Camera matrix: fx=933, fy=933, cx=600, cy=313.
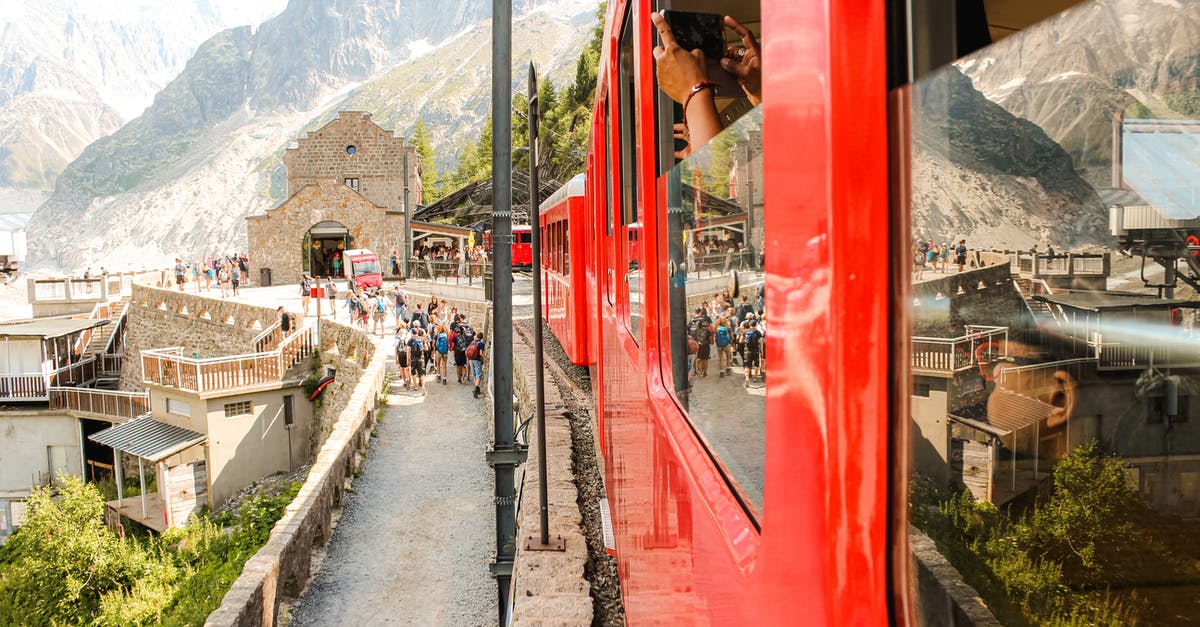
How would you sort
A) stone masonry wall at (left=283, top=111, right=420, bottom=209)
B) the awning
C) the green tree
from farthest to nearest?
the green tree → stone masonry wall at (left=283, top=111, right=420, bottom=209) → the awning

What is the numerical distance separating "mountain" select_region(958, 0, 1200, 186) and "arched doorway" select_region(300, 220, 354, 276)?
165 feet

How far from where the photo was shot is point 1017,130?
837 mm

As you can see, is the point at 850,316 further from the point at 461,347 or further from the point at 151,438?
the point at 151,438

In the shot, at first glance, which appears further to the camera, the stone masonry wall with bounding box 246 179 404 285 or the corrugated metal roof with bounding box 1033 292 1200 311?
the stone masonry wall with bounding box 246 179 404 285

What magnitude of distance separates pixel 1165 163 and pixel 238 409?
25.8m

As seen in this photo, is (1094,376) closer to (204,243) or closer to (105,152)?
(204,243)

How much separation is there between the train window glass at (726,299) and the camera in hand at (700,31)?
0.76 ft

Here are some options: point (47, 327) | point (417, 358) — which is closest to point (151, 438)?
point (417, 358)

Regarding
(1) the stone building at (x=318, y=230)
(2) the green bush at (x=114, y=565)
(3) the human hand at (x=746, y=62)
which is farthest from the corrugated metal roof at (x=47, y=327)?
(3) the human hand at (x=746, y=62)

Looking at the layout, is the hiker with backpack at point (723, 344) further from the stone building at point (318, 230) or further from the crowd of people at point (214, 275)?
the stone building at point (318, 230)

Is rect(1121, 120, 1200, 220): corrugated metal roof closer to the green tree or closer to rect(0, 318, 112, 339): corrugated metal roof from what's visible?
rect(0, 318, 112, 339): corrugated metal roof

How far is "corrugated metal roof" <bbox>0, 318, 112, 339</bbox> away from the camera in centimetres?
3691

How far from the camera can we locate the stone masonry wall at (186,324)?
33.7 meters

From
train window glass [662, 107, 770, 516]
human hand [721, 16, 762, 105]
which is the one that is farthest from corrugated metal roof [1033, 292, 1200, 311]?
human hand [721, 16, 762, 105]
